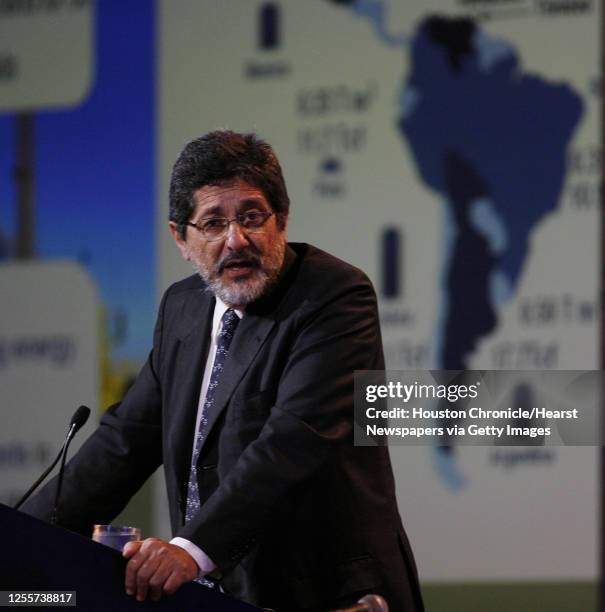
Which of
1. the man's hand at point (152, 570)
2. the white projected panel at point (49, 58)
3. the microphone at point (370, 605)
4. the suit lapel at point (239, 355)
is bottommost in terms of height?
the microphone at point (370, 605)

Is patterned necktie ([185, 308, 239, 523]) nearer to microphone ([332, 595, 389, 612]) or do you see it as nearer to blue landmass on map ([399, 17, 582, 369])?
microphone ([332, 595, 389, 612])

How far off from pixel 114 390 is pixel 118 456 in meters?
1.87

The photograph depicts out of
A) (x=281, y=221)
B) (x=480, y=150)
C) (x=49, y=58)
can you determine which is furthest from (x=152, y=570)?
(x=49, y=58)

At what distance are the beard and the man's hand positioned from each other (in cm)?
63

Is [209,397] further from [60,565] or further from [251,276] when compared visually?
[60,565]

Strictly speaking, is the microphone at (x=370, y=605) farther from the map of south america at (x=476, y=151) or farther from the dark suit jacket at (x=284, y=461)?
the map of south america at (x=476, y=151)

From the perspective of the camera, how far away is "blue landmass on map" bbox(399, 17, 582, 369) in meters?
3.87

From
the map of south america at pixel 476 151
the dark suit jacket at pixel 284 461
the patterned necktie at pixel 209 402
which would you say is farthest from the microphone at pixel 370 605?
the map of south america at pixel 476 151

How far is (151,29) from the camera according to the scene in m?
4.30

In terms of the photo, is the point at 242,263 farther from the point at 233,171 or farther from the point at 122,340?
the point at 122,340

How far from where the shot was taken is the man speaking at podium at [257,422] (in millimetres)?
2088

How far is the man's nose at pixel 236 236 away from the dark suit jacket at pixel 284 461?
116 millimetres

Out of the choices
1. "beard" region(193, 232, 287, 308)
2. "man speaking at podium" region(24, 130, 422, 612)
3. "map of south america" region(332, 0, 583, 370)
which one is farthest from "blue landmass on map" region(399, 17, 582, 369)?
"beard" region(193, 232, 287, 308)

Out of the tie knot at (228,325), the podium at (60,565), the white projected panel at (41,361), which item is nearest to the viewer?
the podium at (60,565)
